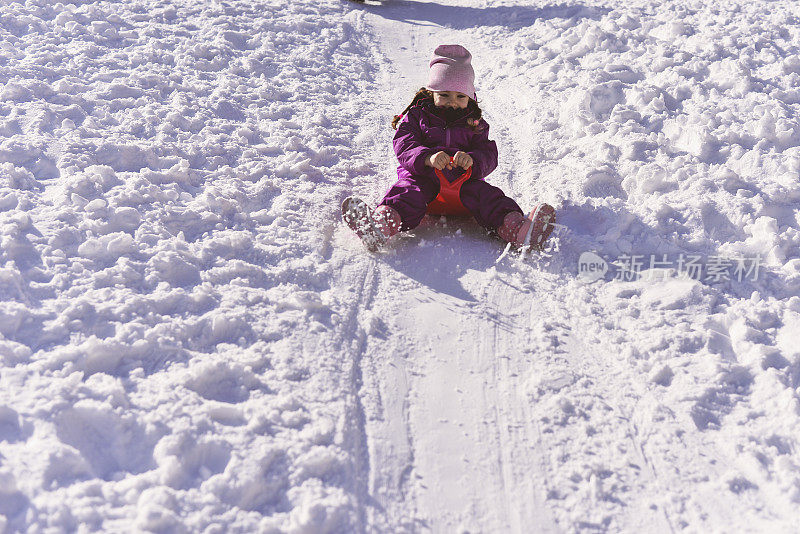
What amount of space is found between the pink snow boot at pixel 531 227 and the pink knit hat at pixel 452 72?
876 millimetres

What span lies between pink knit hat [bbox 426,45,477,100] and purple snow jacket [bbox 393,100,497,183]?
127 millimetres

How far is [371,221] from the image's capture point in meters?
3.17

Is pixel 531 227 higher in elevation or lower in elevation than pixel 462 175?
lower

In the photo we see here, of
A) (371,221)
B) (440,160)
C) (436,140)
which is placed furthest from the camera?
(436,140)

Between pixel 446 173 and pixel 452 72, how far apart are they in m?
0.64

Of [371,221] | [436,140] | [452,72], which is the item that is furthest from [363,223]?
[452,72]

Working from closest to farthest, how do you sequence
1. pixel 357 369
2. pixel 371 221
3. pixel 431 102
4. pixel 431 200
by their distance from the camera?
pixel 357 369, pixel 371 221, pixel 431 200, pixel 431 102

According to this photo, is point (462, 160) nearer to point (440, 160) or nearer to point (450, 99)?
point (440, 160)

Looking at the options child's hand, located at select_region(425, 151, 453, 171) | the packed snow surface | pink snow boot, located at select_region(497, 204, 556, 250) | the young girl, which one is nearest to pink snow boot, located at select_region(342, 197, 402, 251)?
the young girl

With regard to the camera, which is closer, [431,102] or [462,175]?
[462,175]

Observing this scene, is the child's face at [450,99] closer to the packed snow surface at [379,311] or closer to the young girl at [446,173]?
the young girl at [446,173]

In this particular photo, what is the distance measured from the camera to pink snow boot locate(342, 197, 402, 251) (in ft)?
10.4

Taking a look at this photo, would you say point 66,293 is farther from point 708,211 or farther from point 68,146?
point 708,211

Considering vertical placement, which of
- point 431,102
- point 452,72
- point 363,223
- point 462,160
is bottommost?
point 363,223
